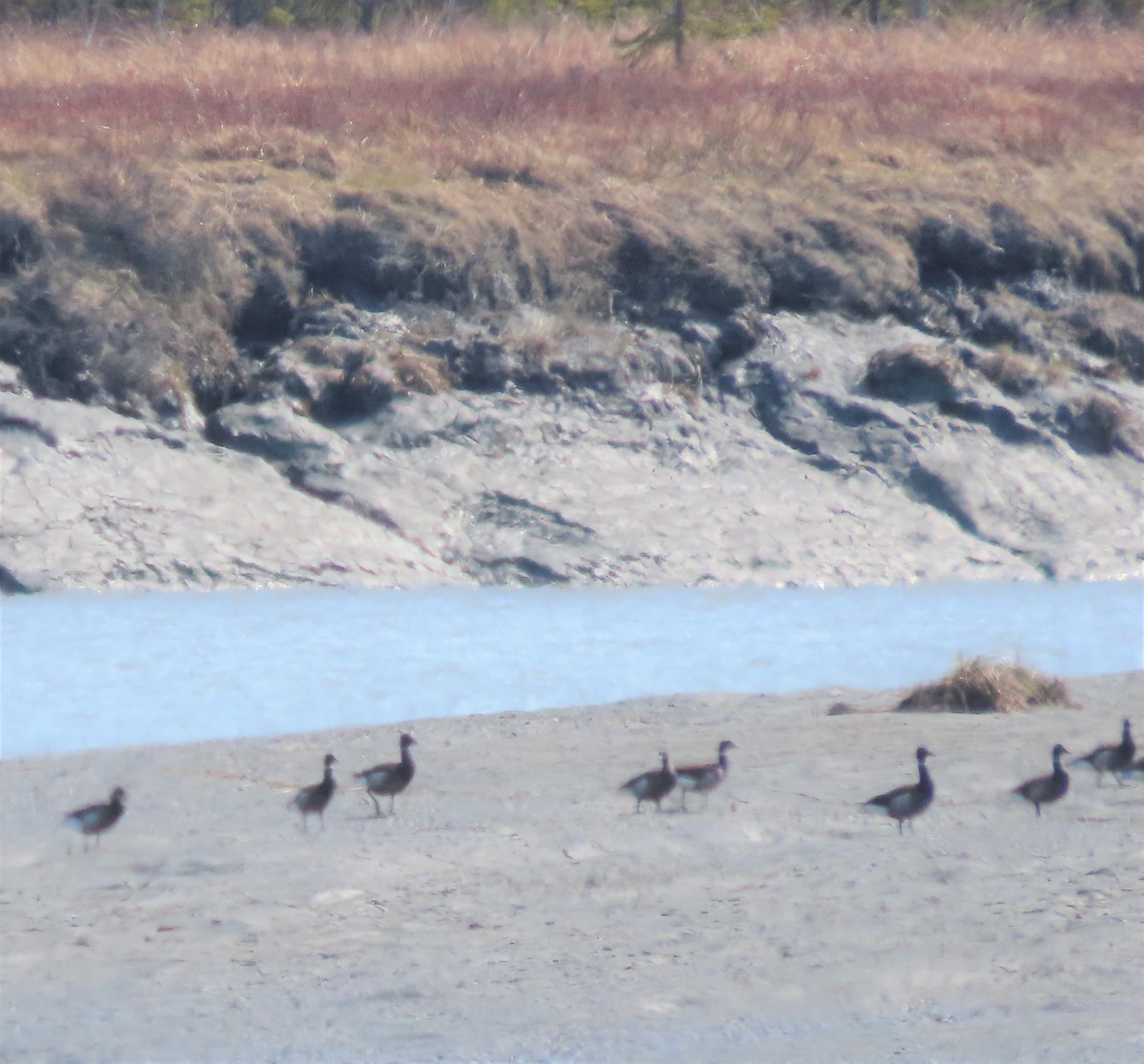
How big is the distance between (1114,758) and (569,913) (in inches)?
154

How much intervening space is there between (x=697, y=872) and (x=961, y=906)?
4.23 ft

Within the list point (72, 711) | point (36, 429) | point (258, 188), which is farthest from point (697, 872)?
point (258, 188)

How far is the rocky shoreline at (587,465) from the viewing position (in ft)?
63.1

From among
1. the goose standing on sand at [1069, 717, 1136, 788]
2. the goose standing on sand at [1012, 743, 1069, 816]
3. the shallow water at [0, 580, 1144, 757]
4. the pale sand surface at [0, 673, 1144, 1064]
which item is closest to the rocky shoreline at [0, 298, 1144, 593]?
the shallow water at [0, 580, 1144, 757]

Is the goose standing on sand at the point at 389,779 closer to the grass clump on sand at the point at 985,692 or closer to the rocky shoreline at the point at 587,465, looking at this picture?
the grass clump on sand at the point at 985,692

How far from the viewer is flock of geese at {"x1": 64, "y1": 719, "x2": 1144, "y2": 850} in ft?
30.0

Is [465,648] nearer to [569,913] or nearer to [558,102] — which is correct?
[569,913]

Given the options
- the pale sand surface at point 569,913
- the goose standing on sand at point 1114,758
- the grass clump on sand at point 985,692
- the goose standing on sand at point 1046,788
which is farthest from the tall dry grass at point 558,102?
the goose standing on sand at point 1046,788

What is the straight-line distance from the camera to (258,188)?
78.3ft

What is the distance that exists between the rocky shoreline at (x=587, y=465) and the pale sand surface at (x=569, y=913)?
7.87 m

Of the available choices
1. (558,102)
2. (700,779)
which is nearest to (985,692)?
(700,779)

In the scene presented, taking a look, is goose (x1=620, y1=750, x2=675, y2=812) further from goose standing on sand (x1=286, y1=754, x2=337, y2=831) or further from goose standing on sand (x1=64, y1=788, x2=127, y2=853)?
goose standing on sand (x1=64, y1=788, x2=127, y2=853)

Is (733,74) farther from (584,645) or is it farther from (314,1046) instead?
(314,1046)

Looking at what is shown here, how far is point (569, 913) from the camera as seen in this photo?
7.92m
